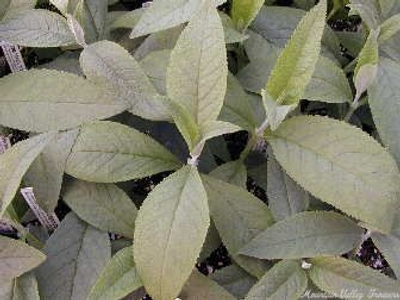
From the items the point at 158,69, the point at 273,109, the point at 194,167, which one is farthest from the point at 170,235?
the point at 158,69

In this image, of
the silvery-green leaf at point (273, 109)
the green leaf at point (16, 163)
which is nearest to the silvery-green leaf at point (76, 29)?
the green leaf at point (16, 163)

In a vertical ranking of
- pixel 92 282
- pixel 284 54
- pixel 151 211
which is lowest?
pixel 92 282

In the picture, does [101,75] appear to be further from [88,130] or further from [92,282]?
[92,282]

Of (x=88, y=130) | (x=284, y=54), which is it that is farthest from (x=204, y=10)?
(x=88, y=130)

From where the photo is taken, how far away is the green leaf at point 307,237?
847 mm

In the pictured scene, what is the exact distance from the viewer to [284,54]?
0.83 metres

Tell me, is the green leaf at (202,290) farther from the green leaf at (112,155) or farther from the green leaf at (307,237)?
the green leaf at (112,155)

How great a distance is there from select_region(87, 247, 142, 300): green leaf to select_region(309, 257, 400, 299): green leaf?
0.85ft

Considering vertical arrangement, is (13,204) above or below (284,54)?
below

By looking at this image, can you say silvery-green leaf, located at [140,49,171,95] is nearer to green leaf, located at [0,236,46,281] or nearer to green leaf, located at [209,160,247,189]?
green leaf, located at [209,160,247,189]

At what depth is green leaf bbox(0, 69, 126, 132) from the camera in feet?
2.90

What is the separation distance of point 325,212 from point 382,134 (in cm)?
15

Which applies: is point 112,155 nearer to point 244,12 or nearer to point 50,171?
point 50,171

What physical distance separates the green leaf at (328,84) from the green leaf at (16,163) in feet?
1.37
